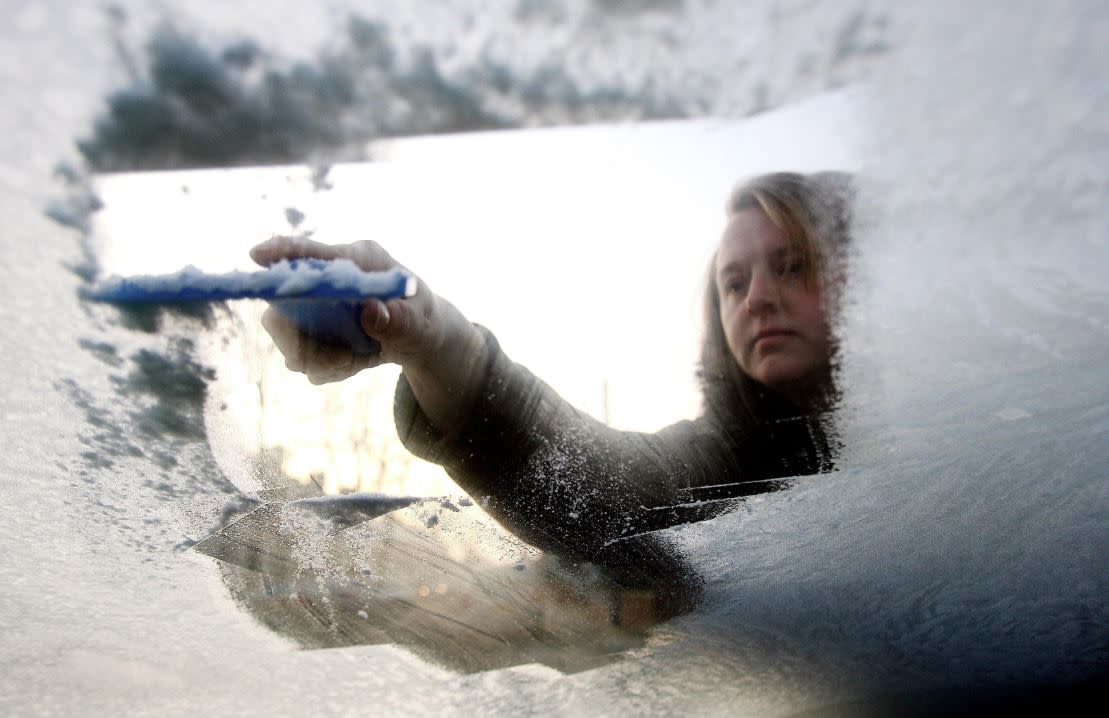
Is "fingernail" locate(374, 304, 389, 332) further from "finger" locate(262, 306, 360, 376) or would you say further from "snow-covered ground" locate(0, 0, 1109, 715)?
"snow-covered ground" locate(0, 0, 1109, 715)

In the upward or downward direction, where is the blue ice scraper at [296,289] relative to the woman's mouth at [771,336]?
upward

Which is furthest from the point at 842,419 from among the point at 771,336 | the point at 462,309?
the point at 462,309

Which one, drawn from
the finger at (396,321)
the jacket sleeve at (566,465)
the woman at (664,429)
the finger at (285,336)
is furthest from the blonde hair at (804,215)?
the finger at (285,336)

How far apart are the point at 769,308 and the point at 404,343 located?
14.3 inches

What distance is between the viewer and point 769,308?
0.76 m

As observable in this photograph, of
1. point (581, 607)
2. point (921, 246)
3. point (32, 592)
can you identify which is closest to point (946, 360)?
point (921, 246)

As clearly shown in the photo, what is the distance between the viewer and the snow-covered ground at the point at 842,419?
0.59 m

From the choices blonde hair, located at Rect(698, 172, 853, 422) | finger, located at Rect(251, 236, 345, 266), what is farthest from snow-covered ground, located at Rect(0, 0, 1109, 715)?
finger, located at Rect(251, 236, 345, 266)

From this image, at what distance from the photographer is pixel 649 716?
4.87 feet

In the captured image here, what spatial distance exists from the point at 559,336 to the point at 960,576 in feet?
3.09

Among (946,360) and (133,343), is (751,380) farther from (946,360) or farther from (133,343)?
(133,343)

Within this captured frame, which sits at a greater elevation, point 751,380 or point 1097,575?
point 751,380

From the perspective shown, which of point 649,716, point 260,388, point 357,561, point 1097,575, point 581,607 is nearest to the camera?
point 260,388

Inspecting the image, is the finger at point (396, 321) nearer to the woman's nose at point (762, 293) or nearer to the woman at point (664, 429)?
the woman at point (664, 429)
